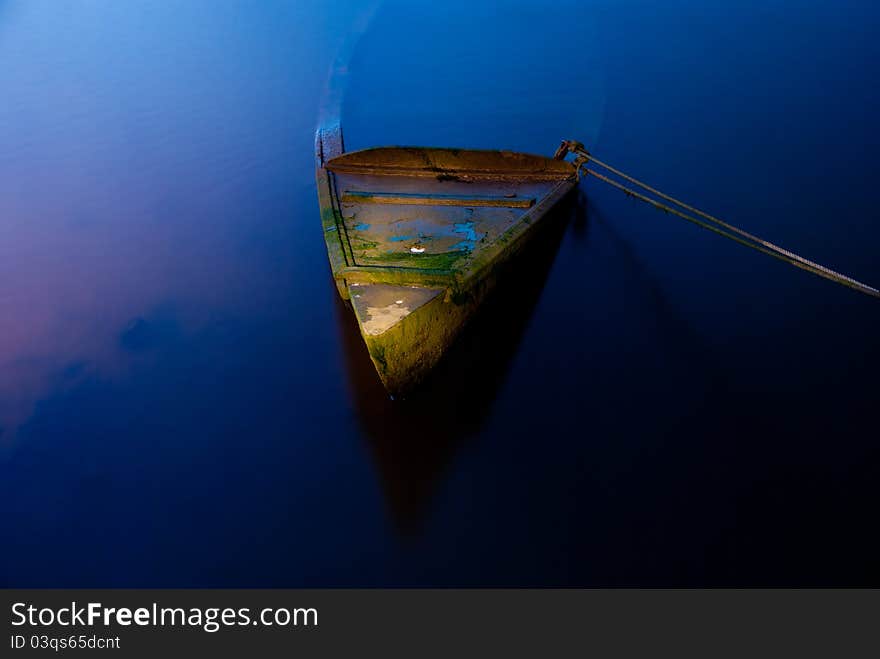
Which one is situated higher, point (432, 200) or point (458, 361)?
point (432, 200)

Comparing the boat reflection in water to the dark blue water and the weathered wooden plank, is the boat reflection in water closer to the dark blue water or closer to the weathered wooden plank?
the dark blue water

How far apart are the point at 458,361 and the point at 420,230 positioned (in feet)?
3.46

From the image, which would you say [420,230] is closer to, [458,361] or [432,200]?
[432,200]

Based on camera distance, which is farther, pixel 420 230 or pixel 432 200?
pixel 432 200

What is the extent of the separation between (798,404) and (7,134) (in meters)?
9.28

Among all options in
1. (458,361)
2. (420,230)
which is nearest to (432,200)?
(420,230)

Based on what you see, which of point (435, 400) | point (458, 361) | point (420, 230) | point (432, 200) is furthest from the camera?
point (432, 200)

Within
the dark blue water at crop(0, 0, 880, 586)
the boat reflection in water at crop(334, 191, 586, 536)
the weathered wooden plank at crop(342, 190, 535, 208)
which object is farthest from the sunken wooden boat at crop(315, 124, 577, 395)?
the dark blue water at crop(0, 0, 880, 586)

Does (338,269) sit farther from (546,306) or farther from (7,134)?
(7,134)

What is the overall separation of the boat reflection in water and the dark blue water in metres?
0.02

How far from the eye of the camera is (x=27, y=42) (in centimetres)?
1062

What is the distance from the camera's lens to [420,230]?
4891mm

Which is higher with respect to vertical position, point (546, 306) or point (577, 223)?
point (577, 223)
